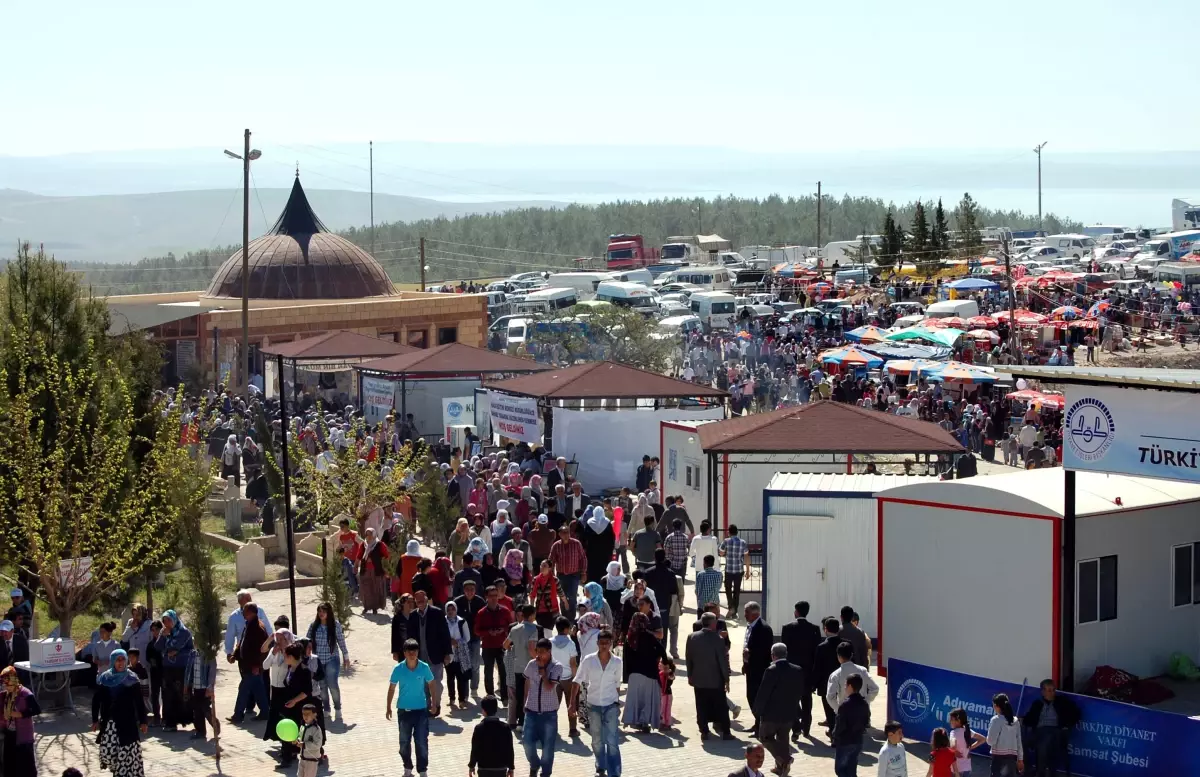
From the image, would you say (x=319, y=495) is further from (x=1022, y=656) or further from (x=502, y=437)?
(x=1022, y=656)

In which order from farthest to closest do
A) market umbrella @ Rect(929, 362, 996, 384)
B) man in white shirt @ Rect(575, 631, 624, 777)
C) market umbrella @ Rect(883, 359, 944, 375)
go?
1. market umbrella @ Rect(883, 359, 944, 375)
2. market umbrella @ Rect(929, 362, 996, 384)
3. man in white shirt @ Rect(575, 631, 624, 777)

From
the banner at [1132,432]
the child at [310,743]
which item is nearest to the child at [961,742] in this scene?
the banner at [1132,432]

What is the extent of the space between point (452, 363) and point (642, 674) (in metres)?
18.7

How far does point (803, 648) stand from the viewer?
12.2 metres

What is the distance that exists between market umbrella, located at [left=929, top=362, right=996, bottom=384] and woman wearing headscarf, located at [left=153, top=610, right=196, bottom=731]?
23852mm

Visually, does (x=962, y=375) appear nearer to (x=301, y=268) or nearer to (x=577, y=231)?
(x=301, y=268)

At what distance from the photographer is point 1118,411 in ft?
40.5

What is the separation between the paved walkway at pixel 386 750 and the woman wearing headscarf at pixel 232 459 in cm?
1295

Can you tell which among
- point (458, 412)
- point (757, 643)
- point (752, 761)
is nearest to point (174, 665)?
point (757, 643)

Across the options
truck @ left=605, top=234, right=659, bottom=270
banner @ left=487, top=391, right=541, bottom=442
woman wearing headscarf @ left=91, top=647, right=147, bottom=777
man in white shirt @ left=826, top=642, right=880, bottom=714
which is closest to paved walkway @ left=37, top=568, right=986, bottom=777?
man in white shirt @ left=826, top=642, right=880, bottom=714

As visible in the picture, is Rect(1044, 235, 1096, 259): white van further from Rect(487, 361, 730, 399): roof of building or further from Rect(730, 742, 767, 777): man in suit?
Rect(730, 742, 767, 777): man in suit

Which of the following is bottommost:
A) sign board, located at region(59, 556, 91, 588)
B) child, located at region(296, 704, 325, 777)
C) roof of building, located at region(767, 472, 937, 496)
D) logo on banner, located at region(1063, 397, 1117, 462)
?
child, located at region(296, 704, 325, 777)

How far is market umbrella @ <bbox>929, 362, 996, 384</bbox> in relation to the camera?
3334 cm

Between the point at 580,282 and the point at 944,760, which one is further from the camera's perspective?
the point at 580,282
